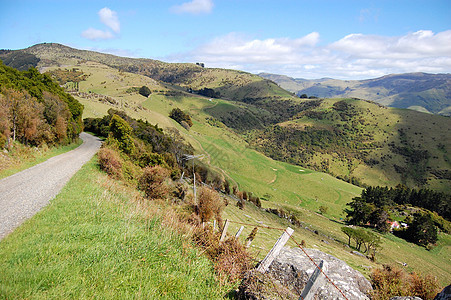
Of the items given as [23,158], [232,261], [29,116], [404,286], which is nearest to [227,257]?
[232,261]

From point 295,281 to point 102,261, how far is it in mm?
4635

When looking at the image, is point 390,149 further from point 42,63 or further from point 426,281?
point 42,63

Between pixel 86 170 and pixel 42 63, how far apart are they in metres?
180

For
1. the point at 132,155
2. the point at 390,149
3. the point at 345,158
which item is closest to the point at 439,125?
the point at 390,149

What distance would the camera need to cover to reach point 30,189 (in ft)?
39.1

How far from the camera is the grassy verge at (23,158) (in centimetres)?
1482

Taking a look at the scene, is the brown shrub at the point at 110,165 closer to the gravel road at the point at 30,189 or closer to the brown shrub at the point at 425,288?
the gravel road at the point at 30,189

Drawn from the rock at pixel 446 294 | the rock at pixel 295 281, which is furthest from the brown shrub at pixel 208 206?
the rock at pixel 446 294

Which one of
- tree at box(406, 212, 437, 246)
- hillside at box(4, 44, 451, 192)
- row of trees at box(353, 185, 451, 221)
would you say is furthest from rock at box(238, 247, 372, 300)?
hillside at box(4, 44, 451, 192)

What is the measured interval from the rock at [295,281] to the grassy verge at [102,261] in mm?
845

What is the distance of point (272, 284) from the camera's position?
5191mm

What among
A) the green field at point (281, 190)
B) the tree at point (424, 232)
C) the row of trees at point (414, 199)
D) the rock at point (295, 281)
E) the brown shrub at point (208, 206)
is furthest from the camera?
the row of trees at point (414, 199)

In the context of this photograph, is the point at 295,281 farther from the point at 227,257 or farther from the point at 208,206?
the point at 208,206

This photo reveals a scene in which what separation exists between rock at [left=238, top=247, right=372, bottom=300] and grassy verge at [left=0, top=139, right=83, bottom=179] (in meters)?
16.6
